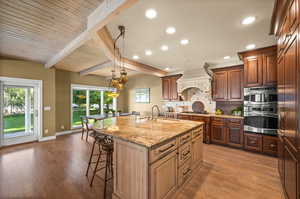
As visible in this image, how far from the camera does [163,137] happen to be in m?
1.68

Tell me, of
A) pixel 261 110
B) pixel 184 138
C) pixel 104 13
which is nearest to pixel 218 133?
pixel 261 110

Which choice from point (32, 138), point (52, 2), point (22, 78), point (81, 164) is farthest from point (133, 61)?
point (32, 138)

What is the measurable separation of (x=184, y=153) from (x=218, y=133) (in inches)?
101

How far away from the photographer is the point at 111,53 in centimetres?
315

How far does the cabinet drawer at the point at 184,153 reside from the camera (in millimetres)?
2010

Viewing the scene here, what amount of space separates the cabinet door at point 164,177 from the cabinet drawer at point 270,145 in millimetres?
2914

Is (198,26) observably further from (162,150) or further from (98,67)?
(98,67)

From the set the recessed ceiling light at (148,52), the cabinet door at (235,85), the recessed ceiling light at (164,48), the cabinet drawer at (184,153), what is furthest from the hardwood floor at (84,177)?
the recessed ceiling light at (148,52)

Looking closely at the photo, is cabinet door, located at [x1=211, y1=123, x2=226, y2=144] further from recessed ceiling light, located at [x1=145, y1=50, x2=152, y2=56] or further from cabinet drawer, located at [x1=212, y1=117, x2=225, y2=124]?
recessed ceiling light, located at [x1=145, y1=50, x2=152, y2=56]

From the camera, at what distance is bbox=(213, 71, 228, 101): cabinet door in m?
4.32

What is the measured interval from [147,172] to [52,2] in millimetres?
2671

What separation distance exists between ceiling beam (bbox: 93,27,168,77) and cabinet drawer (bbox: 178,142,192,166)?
2481 millimetres

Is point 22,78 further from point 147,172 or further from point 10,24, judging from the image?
point 147,172

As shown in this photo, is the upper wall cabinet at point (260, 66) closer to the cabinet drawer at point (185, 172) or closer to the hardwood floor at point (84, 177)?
the hardwood floor at point (84, 177)
